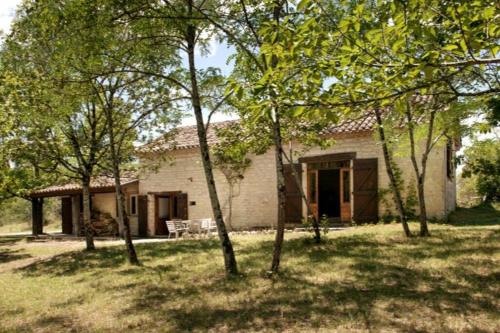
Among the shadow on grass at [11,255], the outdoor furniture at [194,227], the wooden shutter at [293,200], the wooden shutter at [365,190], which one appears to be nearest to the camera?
the shadow on grass at [11,255]

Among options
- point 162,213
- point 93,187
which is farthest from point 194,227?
point 93,187

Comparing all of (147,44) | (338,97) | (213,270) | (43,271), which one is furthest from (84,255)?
(338,97)

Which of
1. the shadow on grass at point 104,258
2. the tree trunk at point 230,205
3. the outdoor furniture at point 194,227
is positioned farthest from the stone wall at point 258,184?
the shadow on grass at point 104,258

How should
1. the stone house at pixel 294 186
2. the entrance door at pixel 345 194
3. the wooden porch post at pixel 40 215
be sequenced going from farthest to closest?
1. the wooden porch post at pixel 40 215
2. the entrance door at pixel 345 194
3. the stone house at pixel 294 186

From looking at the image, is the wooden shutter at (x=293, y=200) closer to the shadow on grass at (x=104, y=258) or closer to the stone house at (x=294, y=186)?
the stone house at (x=294, y=186)

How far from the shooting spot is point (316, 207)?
1658 cm

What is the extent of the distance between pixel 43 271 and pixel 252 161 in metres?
9.35

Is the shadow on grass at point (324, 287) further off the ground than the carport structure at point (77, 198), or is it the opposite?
the carport structure at point (77, 198)

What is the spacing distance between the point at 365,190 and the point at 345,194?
103 cm

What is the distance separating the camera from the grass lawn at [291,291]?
4.89 m

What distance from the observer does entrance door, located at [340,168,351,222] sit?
15.9 meters

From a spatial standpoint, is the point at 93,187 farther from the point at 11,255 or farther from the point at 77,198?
the point at 11,255

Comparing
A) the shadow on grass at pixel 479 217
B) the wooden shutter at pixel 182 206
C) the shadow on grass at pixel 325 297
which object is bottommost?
the shadow on grass at pixel 325 297

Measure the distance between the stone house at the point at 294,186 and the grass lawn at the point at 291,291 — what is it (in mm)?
3424
